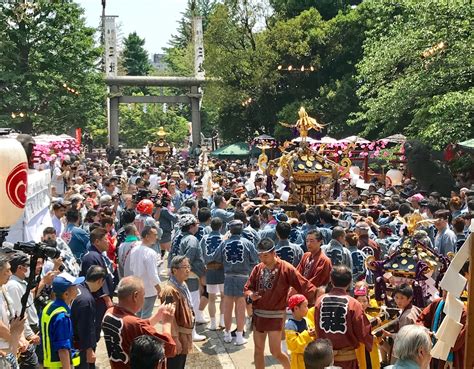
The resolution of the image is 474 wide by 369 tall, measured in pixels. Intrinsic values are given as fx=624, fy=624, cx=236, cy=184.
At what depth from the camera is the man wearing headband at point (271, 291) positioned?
690 centimetres

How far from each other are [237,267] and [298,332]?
280 centimetres

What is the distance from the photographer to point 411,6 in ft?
55.3

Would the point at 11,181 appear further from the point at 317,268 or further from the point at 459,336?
the point at 459,336

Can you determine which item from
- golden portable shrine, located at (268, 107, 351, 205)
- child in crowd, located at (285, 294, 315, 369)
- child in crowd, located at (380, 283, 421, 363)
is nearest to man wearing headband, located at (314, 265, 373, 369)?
child in crowd, located at (285, 294, 315, 369)

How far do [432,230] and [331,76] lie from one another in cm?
2299

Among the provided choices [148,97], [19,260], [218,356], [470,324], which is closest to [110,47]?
[148,97]

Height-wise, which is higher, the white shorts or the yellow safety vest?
the yellow safety vest

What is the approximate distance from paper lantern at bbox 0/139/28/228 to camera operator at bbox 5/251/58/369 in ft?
1.29

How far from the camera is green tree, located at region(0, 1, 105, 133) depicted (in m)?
32.7

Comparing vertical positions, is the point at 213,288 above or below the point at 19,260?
below

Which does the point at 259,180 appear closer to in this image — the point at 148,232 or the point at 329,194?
the point at 329,194

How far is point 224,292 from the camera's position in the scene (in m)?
8.74

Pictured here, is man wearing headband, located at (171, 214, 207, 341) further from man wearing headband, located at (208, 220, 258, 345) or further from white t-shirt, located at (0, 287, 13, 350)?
white t-shirt, located at (0, 287, 13, 350)

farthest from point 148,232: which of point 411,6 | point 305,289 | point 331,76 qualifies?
point 331,76
